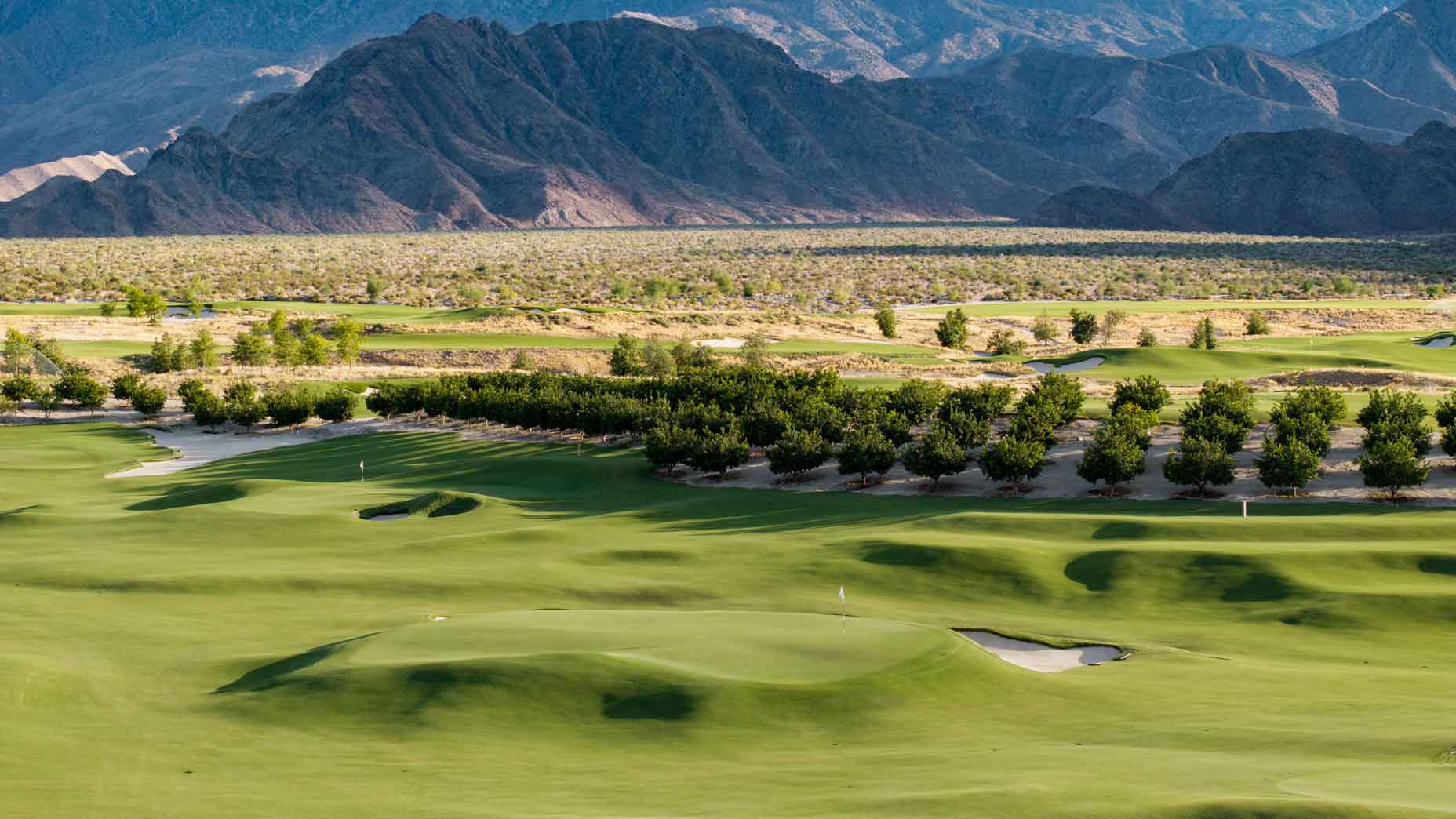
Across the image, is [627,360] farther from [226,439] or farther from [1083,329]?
[1083,329]

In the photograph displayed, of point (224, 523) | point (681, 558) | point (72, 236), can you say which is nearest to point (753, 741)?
point (681, 558)

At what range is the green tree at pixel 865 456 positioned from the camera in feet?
110

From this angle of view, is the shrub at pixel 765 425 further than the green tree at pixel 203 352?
No

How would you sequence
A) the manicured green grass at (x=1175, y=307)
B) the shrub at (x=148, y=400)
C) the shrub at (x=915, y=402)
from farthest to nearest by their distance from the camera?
the manicured green grass at (x=1175, y=307), the shrub at (x=148, y=400), the shrub at (x=915, y=402)

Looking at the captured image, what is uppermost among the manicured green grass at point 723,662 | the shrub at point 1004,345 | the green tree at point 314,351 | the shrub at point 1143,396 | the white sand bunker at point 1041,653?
the green tree at point 314,351

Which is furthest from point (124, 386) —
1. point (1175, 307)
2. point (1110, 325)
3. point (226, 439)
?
point (1175, 307)

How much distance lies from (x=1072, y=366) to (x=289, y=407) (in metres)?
28.5

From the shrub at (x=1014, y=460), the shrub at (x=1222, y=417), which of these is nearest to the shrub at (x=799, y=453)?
the shrub at (x=1014, y=460)

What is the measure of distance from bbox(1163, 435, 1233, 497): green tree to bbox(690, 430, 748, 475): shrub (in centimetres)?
925

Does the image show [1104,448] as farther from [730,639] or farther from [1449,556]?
[730,639]

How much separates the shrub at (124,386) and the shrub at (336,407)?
7.52 m

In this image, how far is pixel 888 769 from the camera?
44.2 ft

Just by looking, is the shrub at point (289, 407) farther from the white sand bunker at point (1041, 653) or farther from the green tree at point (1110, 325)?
the green tree at point (1110, 325)

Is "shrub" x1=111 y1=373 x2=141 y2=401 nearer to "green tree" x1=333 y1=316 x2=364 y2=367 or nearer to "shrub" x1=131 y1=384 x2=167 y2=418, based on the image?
"shrub" x1=131 y1=384 x2=167 y2=418
